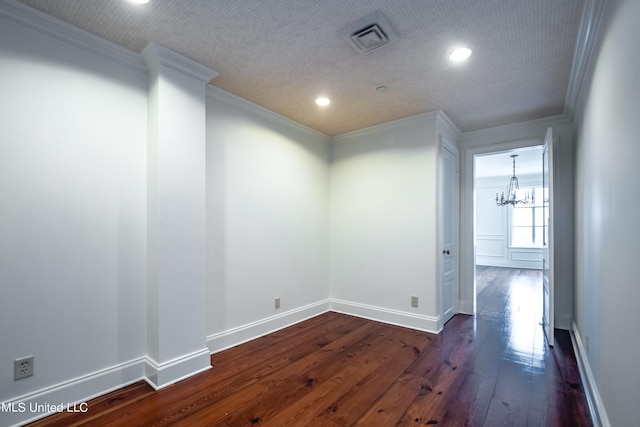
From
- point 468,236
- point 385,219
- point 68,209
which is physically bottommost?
point 468,236

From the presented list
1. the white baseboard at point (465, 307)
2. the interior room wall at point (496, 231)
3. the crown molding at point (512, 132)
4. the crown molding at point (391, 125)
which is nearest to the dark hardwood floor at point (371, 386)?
the white baseboard at point (465, 307)

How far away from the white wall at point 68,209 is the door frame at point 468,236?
3.78 meters

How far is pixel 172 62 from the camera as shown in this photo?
2.30 meters

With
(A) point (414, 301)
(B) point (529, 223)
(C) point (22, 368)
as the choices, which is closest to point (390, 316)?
(A) point (414, 301)

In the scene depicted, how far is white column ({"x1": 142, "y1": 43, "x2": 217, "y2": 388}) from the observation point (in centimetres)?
223

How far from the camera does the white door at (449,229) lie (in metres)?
3.60

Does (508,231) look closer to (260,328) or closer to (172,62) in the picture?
(260,328)

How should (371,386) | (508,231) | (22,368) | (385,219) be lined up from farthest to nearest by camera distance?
1. (508,231)
2. (385,219)
3. (371,386)
4. (22,368)

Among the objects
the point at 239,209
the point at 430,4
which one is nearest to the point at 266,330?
the point at 239,209

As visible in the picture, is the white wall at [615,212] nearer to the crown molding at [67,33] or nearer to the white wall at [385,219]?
the white wall at [385,219]

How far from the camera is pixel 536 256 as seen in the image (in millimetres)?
8258

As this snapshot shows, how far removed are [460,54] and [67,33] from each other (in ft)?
9.05

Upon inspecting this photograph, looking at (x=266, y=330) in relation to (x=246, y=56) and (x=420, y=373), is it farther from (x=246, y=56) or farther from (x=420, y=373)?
(x=246, y=56)

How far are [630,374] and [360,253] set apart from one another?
288cm
